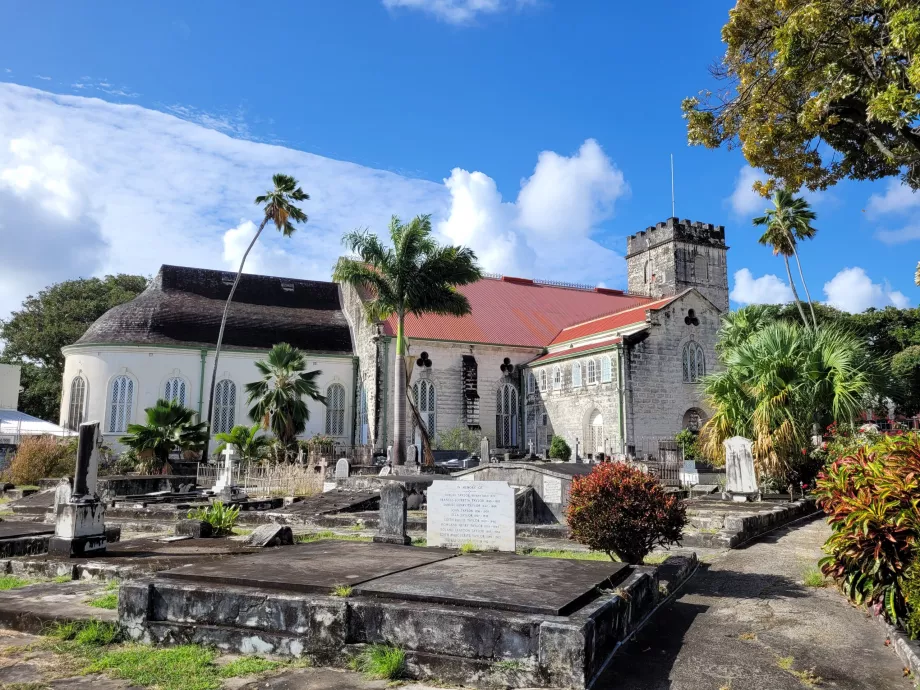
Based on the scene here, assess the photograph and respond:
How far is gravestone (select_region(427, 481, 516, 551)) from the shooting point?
9.32 metres

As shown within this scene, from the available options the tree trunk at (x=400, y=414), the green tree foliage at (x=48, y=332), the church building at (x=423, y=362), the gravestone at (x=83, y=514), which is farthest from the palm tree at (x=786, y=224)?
the green tree foliage at (x=48, y=332)

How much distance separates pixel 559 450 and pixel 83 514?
88.7ft

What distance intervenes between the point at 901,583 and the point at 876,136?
795 cm

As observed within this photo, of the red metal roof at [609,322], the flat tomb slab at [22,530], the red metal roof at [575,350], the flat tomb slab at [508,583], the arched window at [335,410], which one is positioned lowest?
the flat tomb slab at [22,530]

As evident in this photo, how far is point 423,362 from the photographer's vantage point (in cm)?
3769

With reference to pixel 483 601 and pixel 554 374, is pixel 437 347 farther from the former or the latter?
pixel 483 601

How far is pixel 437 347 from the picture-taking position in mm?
37969

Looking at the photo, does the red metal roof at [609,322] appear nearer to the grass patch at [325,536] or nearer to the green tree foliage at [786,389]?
the green tree foliage at [786,389]

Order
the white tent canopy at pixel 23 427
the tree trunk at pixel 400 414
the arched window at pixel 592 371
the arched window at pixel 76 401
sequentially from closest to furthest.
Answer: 1. the tree trunk at pixel 400 414
2. the white tent canopy at pixel 23 427
3. the arched window at pixel 592 371
4. the arched window at pixel 76 401

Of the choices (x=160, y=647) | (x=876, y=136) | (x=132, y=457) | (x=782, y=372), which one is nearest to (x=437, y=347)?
(x=132, y=457)

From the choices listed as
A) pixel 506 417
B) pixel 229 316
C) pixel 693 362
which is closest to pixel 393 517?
pixel 693 362

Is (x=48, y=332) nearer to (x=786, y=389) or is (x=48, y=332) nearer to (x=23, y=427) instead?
(x=23, y=427)

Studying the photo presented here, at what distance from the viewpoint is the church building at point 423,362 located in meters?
33.8

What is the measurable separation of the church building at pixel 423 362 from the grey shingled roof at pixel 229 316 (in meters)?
0.09
